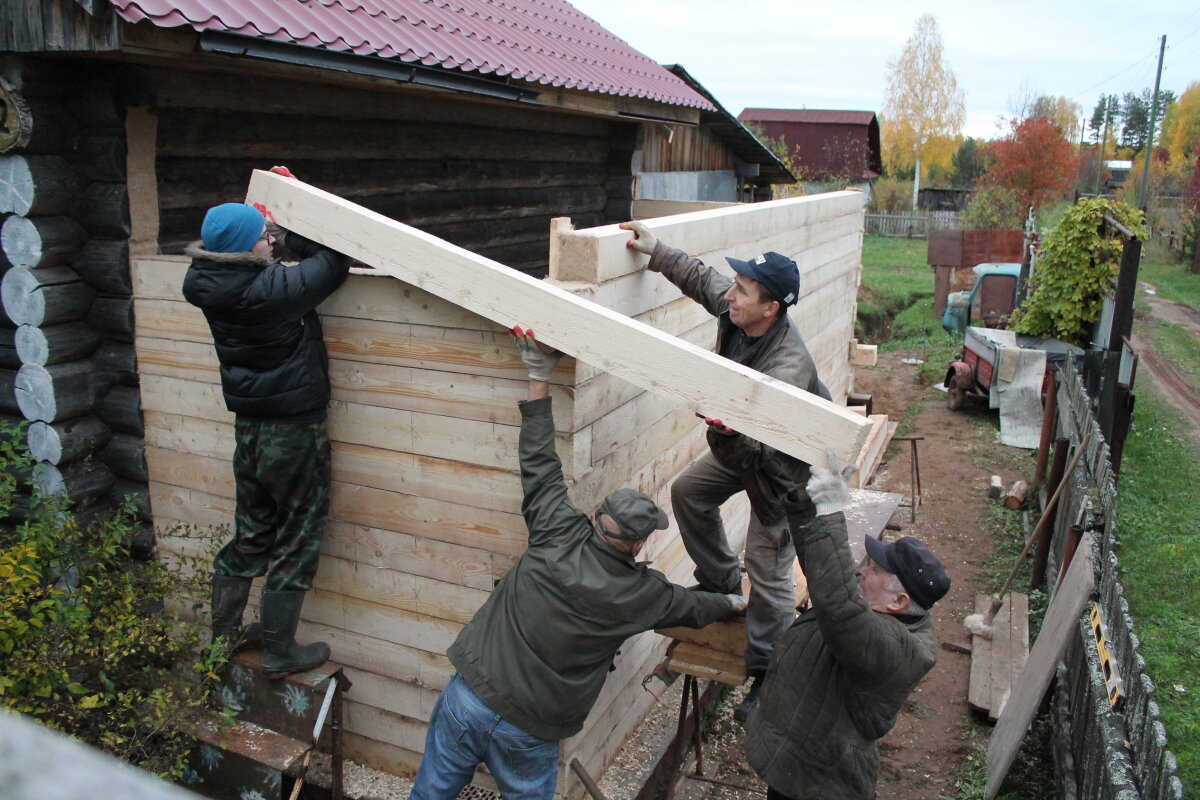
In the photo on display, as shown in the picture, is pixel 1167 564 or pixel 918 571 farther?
pixel 1167 564

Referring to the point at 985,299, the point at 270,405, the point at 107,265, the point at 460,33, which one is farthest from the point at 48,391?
the point at 985,299

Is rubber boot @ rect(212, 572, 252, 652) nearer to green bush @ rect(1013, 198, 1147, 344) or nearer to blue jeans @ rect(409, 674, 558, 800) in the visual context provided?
blue jeans @ rect(409, 674, 558, 800)

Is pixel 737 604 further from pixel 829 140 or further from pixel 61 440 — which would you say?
pixel 829 140

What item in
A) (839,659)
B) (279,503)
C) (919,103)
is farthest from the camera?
(919,103)

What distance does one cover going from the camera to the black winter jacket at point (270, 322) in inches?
133

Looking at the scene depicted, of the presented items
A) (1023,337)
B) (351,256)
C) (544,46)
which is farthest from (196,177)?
(1023,337)

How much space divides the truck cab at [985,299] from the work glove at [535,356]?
16.9 m

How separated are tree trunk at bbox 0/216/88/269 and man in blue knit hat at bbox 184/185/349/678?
0.91 m

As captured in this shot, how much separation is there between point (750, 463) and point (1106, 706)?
2.02 meters

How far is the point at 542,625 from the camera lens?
320 centimetres

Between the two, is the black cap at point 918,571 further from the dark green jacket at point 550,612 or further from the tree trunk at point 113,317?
the tree trunk at point 113,317

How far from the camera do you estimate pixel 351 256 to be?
346 cm

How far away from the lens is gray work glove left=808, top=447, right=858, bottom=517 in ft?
9.39

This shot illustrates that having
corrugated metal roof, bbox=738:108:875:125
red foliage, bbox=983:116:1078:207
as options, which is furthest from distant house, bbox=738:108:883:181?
red foliage, bbox=983:116:1078:207
